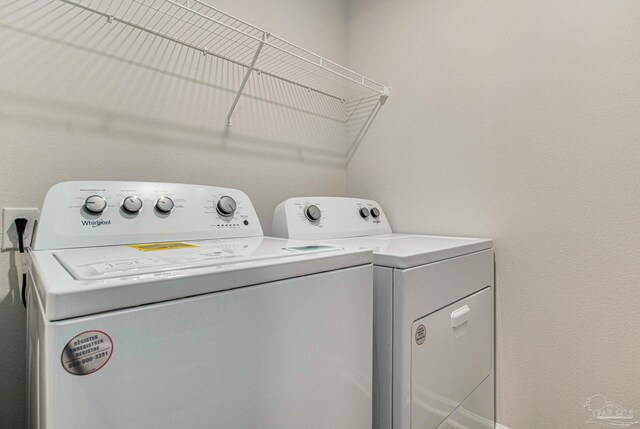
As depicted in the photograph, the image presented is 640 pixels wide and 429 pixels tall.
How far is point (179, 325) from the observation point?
532mm

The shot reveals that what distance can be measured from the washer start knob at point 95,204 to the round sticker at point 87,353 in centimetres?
55

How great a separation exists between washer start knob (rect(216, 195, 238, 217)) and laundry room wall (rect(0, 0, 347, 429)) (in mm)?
250

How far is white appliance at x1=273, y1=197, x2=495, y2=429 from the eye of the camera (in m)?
0.91

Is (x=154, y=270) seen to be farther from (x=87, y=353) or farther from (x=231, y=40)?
(x=231, y=40)

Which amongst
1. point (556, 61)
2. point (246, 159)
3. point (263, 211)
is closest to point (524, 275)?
point (556, 61)

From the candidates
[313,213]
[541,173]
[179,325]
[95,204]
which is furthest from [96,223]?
[541,173]

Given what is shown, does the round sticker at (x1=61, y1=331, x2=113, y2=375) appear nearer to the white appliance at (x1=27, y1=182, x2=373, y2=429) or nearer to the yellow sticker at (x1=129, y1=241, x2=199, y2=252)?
the white appliance at (x1=27, y1=182, x2=373, y2=429)

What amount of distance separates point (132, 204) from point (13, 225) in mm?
332

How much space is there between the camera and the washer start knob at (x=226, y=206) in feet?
3.69

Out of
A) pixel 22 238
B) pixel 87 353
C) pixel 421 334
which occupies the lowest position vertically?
pixel 421 334

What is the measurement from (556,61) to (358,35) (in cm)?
102

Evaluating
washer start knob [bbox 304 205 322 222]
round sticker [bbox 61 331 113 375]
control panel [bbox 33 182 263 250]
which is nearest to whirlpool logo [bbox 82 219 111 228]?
control panel [bbox 33 182 263 250]

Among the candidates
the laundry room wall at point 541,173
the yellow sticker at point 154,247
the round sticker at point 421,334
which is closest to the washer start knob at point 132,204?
the yellow sticker at point 154,247

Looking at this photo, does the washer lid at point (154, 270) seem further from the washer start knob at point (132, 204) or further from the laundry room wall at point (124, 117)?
the laundry room wall at point (124, 117)
